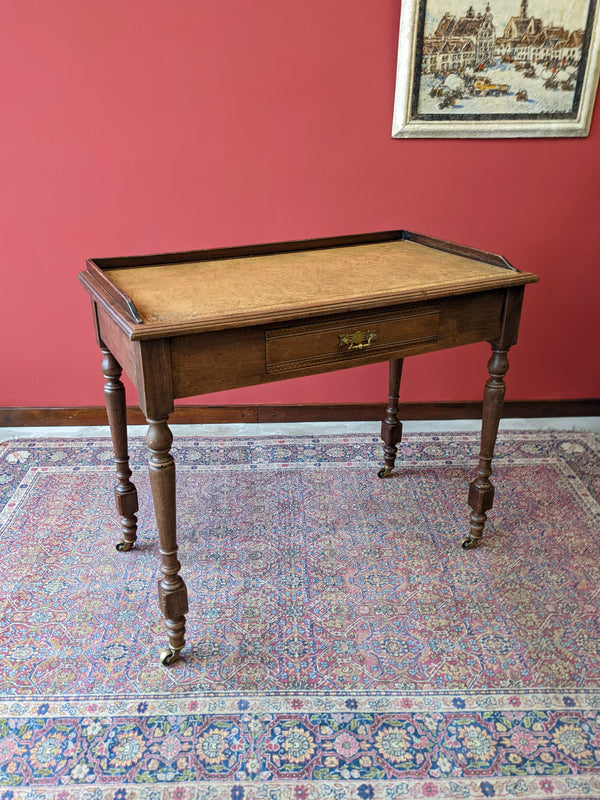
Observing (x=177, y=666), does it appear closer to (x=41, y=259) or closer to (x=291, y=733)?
(x=291, y=733)

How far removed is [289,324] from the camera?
73.2 inches

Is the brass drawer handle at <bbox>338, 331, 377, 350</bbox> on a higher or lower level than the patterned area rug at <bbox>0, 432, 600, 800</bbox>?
higher

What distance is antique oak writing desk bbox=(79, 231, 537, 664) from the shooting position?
1.75 meters

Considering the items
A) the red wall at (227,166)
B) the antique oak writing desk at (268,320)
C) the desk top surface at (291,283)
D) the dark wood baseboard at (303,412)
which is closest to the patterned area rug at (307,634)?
the antique oak writing desk at (268,320)

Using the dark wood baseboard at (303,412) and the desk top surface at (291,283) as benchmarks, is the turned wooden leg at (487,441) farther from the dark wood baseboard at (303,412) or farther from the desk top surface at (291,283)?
the dark wood baseboard at (303,412)

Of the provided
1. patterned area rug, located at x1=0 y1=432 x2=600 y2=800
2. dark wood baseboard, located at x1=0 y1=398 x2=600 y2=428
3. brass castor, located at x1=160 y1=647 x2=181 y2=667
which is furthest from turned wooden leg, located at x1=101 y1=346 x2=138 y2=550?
dark wood baseboard, located at x1=0 y1=398 x2=600 y2=428

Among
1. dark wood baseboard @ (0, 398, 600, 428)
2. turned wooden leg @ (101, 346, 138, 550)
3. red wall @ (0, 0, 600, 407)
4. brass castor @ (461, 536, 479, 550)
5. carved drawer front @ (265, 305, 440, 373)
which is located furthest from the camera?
dark wood baseboard @ (0, 398, 600, 428)

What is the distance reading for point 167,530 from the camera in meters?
1.95

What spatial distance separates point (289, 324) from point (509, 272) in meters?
0.87

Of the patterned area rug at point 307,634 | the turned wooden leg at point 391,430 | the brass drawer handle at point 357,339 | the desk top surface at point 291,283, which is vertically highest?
the desk top surface at point 291,283

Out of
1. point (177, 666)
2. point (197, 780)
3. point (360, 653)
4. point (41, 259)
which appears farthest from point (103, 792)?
point (41, 259)

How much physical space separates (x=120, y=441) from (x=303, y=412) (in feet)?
4.69

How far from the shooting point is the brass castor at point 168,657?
80.0 inches

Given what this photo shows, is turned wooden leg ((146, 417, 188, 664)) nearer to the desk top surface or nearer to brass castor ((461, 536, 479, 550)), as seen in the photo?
the desk top surface
